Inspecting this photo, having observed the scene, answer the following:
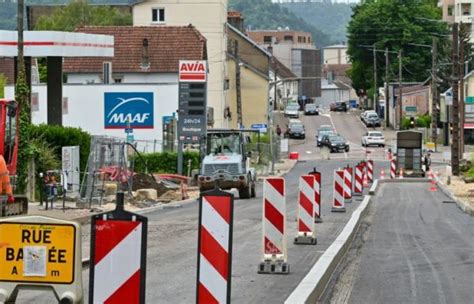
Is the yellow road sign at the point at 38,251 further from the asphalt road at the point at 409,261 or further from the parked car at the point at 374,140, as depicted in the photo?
the parked car at the point at 374,140

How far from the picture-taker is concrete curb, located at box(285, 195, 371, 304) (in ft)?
40.5

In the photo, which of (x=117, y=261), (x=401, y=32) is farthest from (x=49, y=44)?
(x=401, y=32)

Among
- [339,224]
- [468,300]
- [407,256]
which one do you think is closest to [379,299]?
[468,300]

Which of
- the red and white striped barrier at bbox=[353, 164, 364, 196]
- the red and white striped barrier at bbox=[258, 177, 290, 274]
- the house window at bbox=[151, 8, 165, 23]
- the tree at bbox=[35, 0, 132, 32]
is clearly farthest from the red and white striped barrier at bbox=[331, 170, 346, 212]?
the tree at bbox=[35, 0, 132, 32]

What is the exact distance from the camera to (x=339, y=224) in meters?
25.1

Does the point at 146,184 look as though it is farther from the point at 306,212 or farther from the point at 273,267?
the point at 273,267

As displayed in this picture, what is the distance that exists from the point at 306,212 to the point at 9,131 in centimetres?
1271

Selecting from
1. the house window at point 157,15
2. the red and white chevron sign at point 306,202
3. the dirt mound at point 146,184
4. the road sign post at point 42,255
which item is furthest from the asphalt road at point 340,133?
the road sign post at point 42,255

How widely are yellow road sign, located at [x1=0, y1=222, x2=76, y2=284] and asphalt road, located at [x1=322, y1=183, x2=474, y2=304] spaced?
560cm

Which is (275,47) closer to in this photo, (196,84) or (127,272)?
(196,84)

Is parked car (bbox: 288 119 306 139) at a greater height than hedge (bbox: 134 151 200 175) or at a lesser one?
greater

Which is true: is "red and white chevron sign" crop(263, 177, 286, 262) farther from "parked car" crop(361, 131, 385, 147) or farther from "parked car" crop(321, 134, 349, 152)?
"parked car" crop(361, 131, 385, 147)

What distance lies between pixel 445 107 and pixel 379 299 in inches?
3366

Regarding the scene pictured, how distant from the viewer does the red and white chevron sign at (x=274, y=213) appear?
1498 cm
